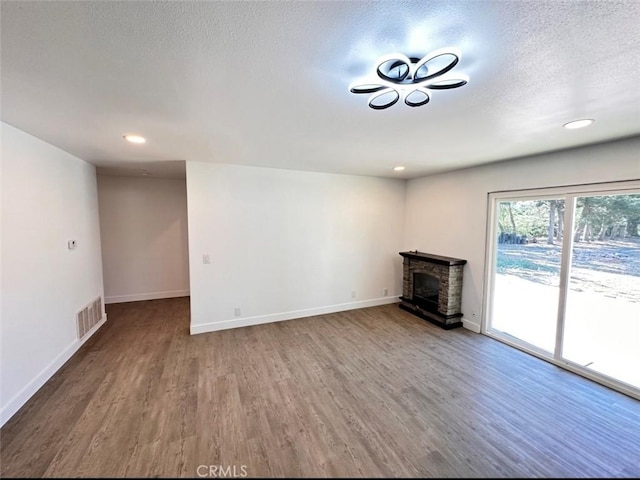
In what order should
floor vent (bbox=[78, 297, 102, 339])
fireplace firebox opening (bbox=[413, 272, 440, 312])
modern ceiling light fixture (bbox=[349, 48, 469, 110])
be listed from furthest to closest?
1. fireplace firebox opening (bbox=[413, 272, 440, 312])
2. floor vent (bbox=[78, 297, 102, 339])
3. modern ceiling light fixture (bbox=[349, 48, 469, 110])

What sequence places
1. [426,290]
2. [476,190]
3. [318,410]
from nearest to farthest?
[318,410] < [476,190] < [426,290]

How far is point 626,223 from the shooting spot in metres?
2.47

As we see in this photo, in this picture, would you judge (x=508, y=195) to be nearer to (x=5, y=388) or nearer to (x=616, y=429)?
(x=616, y=429)

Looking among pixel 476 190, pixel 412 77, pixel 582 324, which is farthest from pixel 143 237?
pixel 582 324

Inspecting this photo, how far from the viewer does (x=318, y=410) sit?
216 centimetres

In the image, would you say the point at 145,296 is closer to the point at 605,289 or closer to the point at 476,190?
the point at 476,190

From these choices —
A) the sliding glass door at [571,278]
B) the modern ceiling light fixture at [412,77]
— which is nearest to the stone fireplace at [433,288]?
the sliding glass door at [571,278]

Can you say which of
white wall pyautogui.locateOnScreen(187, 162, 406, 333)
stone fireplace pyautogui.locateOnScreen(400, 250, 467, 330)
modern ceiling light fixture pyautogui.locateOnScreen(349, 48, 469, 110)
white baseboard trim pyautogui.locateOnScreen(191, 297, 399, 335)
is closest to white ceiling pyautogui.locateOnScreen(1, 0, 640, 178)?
modern ceiling light fixture pyautogui.locateOnScreen(349, 48, 469, 110)

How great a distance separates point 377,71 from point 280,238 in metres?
3.11

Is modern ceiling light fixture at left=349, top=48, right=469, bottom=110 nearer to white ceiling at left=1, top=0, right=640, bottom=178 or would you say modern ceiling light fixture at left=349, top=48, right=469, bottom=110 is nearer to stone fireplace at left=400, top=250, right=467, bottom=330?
white ceiling at left=1, top=0, right=640, bottom=178

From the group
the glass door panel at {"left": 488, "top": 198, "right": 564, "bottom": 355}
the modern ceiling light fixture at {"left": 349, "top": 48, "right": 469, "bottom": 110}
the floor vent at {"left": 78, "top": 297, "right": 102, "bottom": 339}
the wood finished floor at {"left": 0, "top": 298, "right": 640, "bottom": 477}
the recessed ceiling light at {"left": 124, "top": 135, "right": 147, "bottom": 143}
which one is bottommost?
the wood finished floor at {"left": 0, "top": 298, "right": 640, "bottom": 477}

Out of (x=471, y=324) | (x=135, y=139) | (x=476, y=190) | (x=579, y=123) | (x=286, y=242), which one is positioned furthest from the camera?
(x=286, y=242)

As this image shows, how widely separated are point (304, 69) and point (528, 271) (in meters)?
3.65

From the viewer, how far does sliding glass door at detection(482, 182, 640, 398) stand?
2498mm
